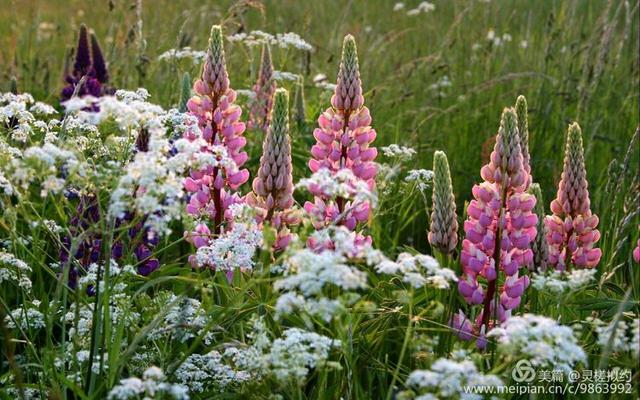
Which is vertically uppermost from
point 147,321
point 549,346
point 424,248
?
point 549,346

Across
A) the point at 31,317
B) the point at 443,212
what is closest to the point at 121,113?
the point at 31,317

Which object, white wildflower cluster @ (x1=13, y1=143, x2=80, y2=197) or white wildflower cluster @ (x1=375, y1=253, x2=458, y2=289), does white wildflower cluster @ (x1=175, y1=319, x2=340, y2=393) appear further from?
white wildflower cluster @ (x1=13, y1=143, x2=80, y2=197)

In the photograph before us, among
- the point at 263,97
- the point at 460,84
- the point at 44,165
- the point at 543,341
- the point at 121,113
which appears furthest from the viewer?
the point at 460,84

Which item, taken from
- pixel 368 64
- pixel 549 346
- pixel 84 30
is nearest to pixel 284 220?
pixel 549 346

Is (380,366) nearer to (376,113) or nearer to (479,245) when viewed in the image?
(479,245)

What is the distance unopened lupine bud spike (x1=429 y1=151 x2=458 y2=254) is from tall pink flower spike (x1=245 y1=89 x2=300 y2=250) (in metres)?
0.47

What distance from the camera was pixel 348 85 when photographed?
3359mm

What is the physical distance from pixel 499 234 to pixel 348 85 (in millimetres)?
817

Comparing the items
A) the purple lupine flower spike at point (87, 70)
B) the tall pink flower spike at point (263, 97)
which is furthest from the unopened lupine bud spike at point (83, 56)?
the tall pink flower spike at point (263, 97)

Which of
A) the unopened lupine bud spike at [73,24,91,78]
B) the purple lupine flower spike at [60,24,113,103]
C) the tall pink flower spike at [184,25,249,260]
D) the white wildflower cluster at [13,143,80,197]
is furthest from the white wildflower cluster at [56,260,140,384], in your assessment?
the unopened lupine bud spike at [73,24,91,78]

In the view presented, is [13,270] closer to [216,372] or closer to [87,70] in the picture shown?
[216,372]

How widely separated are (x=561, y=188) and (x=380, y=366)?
100 cm

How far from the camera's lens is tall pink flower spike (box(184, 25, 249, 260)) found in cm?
339

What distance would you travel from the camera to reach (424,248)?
15.7 ft
